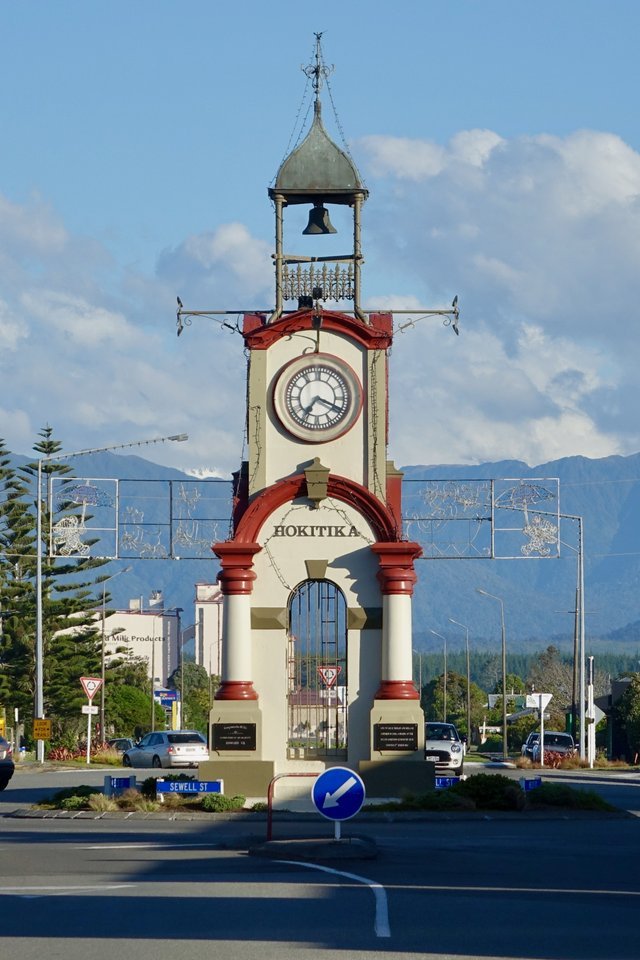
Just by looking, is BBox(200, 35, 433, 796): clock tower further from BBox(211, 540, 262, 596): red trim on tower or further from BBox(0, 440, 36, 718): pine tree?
BBox(0, 440, 36, 718): pine tree

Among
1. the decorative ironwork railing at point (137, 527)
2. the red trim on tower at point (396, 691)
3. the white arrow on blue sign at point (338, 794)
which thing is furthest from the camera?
the decorative ironwork railing at point (137, 527)

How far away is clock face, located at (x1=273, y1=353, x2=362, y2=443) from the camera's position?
3338 cm

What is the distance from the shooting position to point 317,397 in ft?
110

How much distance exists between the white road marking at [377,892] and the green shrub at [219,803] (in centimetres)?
921

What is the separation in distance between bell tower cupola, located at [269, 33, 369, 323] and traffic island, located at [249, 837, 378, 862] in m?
14.7

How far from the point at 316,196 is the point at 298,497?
19.6 ft

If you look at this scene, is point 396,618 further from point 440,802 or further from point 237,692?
point 440,802

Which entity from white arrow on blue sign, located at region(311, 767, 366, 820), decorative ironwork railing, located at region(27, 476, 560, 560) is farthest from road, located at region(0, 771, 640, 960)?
decorative ironwork railing, located at region(27, 476, 560, 560)

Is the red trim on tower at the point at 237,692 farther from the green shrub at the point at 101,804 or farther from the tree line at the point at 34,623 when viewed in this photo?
the tree line at the point at 34,623

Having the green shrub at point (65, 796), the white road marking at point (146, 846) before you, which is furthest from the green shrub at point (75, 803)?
the white road marking at point (146, 846)

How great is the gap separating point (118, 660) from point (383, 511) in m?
41.7

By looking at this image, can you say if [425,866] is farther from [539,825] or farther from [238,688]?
[238,688]

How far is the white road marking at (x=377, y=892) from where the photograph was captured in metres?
13.7

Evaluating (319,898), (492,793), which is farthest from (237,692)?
(319,898)
